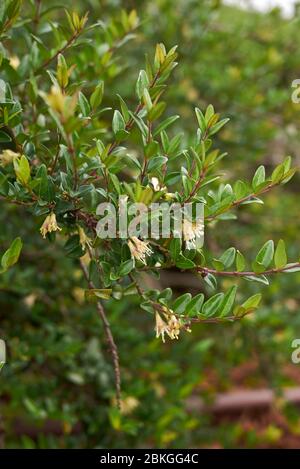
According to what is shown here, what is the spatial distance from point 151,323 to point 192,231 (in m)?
1.43

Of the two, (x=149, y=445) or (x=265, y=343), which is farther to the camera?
(x=265, y=343)

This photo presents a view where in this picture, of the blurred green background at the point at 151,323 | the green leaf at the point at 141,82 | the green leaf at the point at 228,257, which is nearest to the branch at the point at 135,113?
the green leaf at the point at 141,82

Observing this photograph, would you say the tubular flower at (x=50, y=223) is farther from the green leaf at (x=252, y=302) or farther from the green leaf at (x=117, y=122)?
the green leaf at (x=252, y=302)

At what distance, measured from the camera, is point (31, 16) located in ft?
4.24

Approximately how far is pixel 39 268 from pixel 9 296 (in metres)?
0.13

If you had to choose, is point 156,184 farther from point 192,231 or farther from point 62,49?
point 62,49

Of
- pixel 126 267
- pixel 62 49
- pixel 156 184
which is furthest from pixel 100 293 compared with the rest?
pixel 62 49

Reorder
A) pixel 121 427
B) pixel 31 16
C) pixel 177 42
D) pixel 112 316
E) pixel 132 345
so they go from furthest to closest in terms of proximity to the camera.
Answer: pixel 177 42
pixel 132 345
pixel 112 316
pixel 121 427
pixel 31 16

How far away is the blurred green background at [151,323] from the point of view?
5.34 feet

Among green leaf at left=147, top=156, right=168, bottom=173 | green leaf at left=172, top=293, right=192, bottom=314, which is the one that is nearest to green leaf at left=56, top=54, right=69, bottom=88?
green leaf at left=147, top=156, right=168, bottom=173

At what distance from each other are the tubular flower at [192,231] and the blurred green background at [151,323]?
0.56 meters

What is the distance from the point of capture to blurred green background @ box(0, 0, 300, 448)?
163 cm

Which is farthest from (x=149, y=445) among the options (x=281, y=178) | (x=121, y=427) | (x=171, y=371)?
(x=281, y=178)

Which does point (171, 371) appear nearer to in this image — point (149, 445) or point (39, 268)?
point (149, 445)
